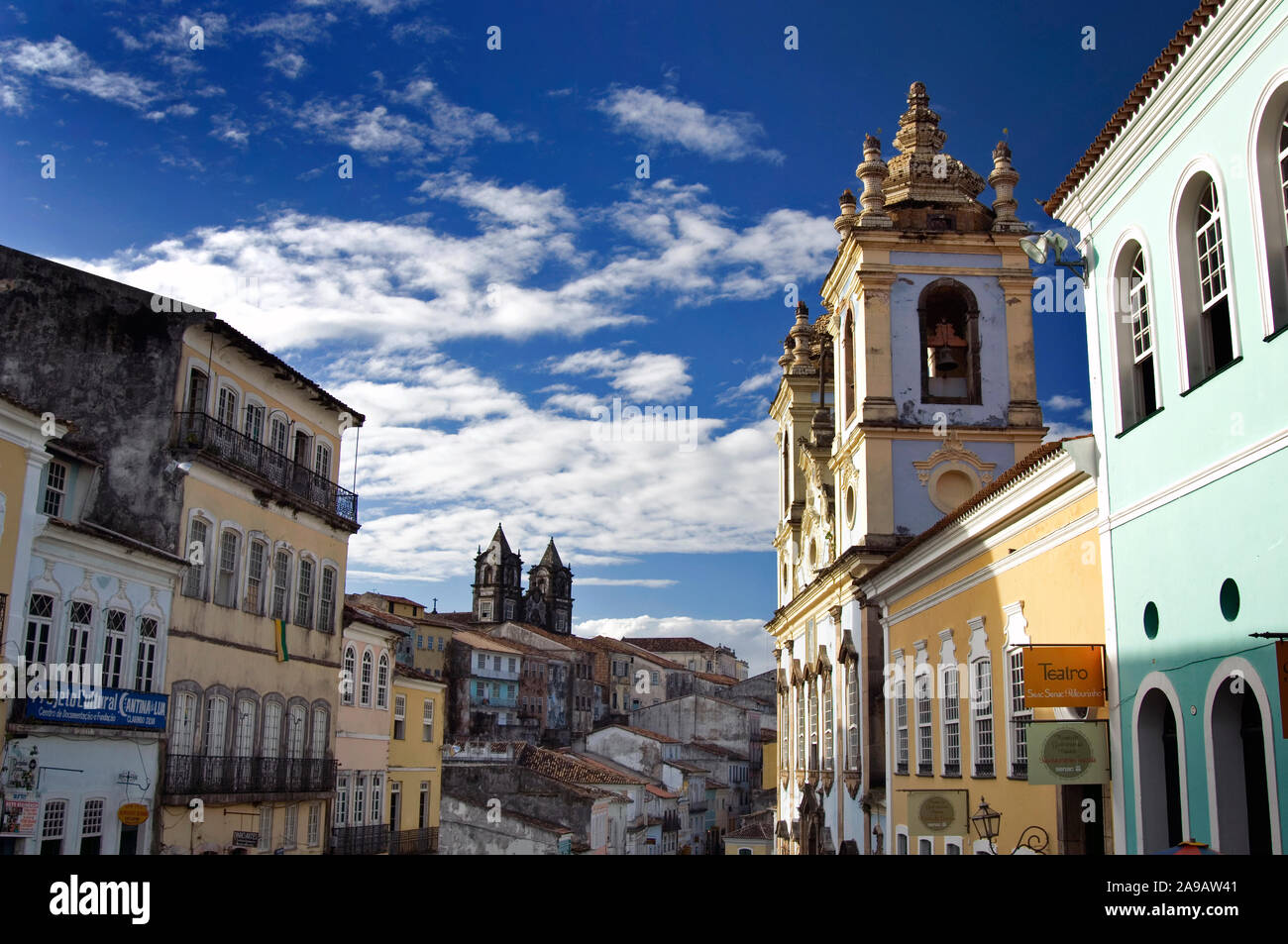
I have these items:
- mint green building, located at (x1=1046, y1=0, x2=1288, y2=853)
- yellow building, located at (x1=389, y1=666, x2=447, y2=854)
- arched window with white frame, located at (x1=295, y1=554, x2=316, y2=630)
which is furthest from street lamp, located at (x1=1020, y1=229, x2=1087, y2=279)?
yellow building, located at (x1=389, y1=666, x2=447, y2=854)

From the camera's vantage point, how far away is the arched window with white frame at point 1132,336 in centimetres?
1343

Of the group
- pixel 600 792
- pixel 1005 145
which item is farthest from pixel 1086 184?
pixel 600 792

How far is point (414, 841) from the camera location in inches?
1441

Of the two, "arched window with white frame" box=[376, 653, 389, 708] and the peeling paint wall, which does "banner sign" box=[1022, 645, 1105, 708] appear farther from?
"arched window with white frame" box=[376, 653, 389, 708]

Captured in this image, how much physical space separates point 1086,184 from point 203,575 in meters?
18.5

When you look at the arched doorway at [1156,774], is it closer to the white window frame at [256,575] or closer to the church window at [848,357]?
the church window at [848,357]

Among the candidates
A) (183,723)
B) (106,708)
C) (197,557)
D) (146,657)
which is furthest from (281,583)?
(106,708)

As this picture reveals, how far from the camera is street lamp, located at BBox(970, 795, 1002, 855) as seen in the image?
706 inches

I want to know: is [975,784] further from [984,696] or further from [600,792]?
[600,792]

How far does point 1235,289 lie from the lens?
1105 centimetres

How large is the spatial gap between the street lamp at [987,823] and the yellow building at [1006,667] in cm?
12

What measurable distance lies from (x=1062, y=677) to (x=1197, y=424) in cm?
328

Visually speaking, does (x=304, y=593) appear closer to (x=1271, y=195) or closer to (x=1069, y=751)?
(x=1069, y=751)

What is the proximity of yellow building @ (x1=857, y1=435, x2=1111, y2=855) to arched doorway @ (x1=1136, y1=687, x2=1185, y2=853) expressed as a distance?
89cm
